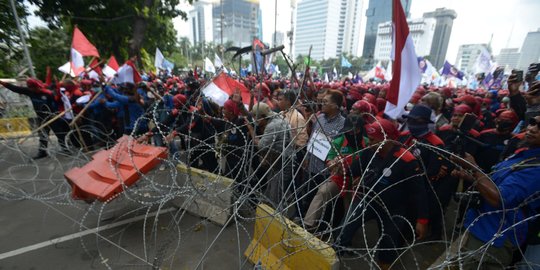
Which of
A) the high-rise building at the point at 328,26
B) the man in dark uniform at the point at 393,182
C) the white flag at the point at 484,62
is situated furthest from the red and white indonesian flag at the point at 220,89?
the high-rise building at the point at 328,26

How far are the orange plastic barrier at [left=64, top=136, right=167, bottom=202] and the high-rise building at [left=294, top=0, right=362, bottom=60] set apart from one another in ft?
372

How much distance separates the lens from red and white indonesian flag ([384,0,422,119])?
2.80 metres

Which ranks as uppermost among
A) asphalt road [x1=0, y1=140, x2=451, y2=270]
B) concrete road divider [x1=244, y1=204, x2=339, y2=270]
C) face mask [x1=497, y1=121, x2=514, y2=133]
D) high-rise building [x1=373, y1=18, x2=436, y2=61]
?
high-rise building [x1=373, y1=18, x2=436, y2=61]

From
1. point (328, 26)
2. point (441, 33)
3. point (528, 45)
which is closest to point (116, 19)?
point (328, 26)

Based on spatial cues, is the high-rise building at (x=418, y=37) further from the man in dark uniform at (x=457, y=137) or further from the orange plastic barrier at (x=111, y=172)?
the orange plastic barrier at (x=111, y=172)

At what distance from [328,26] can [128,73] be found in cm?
11869

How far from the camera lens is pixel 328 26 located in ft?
363

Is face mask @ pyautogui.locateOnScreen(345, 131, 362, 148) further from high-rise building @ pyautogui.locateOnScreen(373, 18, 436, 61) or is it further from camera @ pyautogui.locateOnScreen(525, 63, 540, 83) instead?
high-rise building @ pyautogui.locateOnScreen(373, 18, 436, 61)

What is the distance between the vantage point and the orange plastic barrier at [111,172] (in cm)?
309

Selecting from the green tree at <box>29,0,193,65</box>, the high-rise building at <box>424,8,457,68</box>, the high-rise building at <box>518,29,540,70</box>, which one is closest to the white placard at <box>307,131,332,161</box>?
the green tree at <box>29,0,193,65</box>

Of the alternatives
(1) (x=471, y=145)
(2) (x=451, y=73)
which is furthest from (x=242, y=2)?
(1) (x=471, y=145)

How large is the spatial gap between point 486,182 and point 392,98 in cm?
126

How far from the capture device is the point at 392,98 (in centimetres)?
285

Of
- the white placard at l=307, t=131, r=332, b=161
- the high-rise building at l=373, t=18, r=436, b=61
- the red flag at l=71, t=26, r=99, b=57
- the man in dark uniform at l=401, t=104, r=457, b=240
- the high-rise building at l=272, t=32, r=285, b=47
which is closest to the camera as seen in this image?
the man in dark uniform at l=401, t=104, r=457, b=240
